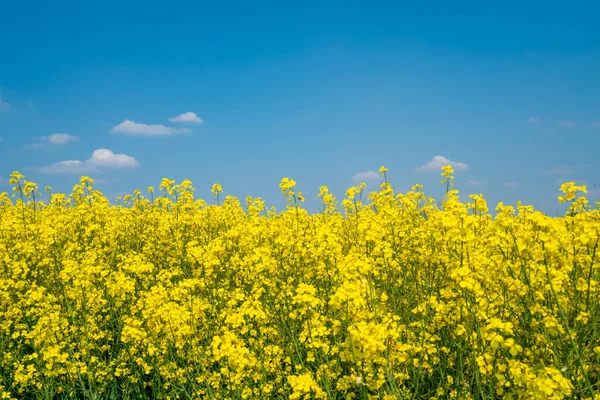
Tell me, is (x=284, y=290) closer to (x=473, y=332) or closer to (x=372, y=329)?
(x=473, y=332)

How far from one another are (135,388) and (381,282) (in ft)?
9.05

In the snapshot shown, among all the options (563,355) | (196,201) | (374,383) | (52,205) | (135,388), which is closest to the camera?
(374,383)

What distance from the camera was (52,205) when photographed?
1095 centimetres

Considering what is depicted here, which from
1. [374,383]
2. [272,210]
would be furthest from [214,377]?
[272,210]

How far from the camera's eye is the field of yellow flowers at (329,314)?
320 cm

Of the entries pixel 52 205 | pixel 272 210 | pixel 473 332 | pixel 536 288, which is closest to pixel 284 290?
pixel 473 332

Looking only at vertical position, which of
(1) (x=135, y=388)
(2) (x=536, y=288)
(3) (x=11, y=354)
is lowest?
(1) (x=135, y=388)

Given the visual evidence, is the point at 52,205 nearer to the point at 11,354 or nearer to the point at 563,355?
the point at 11,354

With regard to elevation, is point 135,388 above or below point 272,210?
below

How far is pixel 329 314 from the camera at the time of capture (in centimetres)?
448

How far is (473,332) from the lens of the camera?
361 cm

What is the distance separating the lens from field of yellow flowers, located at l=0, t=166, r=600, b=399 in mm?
3201

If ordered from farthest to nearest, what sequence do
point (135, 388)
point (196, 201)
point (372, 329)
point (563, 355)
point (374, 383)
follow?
1. point (196, 201)
2. point (135, 388)
3. point (563, 355)
4. point (374, 383)
5. point (372, 329)

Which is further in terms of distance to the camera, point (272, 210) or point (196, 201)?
point (272, 210)
